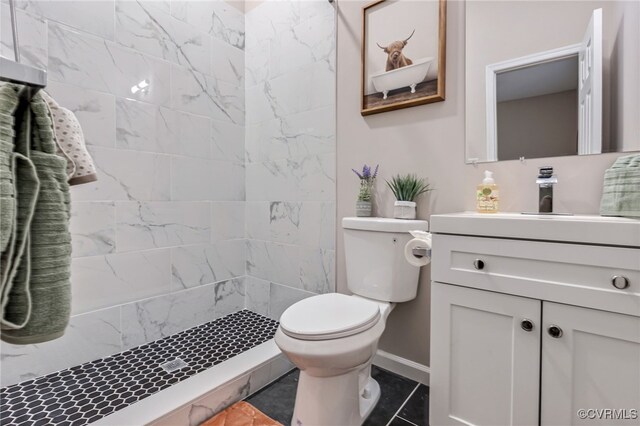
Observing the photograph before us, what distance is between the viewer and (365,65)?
66.5 inches

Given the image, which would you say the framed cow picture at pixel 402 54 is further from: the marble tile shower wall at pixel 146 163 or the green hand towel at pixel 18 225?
the green hand towel at pixel 18 225

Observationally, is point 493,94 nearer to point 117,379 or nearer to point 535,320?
point 535,320

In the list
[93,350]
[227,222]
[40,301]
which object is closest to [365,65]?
[227,222]

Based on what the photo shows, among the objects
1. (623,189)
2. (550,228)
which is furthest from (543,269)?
(623,189)

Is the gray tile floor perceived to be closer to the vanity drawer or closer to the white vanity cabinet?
the white vanity cabinet

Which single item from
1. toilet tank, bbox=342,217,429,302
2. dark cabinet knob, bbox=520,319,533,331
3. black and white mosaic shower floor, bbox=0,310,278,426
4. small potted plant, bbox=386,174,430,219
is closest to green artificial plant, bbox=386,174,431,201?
small potted plant, bbox=386,174,430,219

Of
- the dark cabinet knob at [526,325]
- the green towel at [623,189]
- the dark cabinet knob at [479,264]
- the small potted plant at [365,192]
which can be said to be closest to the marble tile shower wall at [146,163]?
the small potted plant at [365,192]

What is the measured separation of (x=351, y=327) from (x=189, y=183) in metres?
1.42

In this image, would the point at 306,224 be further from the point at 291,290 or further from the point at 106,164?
the point at 106,164

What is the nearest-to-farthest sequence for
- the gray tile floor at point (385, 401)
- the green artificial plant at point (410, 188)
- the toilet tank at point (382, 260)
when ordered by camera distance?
the gray tile floor at point (385, 401)
the toilet tank at point (382, 260)
the green artificial plant at point (410, 188)

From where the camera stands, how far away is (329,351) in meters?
1.03

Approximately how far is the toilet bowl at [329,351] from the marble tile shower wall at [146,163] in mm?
1051

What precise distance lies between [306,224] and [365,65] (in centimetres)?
95

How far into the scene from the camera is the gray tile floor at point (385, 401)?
1.29 metres
